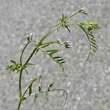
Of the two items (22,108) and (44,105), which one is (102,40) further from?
(22,108)

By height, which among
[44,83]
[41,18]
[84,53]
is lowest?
[44,83]

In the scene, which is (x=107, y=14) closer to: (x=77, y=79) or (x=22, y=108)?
(x=77, y=79)

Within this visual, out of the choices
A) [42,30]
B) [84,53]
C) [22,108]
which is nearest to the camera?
[22,108]

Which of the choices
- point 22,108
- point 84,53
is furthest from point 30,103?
point 84,53

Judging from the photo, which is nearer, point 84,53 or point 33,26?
point 84,53

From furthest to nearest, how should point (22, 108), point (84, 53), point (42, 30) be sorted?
point (42, 30), point (84, 53), point (22, 108)

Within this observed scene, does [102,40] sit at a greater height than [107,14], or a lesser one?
lesser

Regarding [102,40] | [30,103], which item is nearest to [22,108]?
[30,103]
